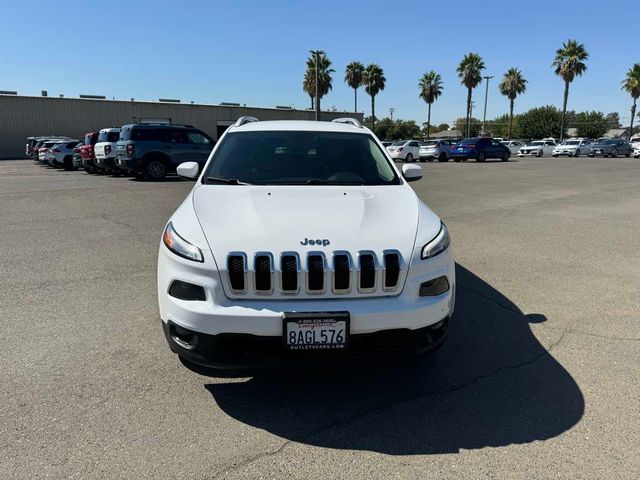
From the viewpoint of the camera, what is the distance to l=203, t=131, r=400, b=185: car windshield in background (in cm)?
409

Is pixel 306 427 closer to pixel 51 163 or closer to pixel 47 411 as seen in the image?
pixel 47 411

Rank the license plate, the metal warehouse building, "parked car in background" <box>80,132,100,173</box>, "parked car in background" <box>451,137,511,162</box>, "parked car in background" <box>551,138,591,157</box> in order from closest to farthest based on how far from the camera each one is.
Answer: the license plate → "parked car in background" <box>80,132,100,173</box> → "parked car in background" <box>451,137,511,162</box> → "parked car in background" <box>551,138,591,157</box> → the metal warehouse building

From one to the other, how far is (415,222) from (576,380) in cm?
160

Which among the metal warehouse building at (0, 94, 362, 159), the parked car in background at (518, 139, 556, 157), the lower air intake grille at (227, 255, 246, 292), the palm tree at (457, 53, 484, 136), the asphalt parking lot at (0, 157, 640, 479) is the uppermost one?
the palm tree at (457, 53, 484, 136)

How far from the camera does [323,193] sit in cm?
366

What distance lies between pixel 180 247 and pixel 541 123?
9143 centimetres

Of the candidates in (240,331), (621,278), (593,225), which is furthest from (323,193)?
(593,225)

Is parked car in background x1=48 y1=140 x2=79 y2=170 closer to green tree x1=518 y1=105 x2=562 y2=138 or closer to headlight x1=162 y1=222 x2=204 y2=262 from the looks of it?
headlight x1=162 y1=222 x2=204 y2=262

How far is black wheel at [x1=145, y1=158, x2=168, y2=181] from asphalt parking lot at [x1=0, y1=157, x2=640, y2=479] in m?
12.0

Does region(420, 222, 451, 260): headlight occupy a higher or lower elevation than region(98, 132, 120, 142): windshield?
lower

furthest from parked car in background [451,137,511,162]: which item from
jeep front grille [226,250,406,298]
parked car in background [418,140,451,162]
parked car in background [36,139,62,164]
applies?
jeep front grille [226,250,406,298]

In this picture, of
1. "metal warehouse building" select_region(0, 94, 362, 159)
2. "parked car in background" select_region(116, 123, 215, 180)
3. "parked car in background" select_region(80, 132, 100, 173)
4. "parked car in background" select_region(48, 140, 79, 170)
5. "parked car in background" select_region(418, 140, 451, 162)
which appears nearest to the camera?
"parked car in background" select_region(116, 123, 215, 180)

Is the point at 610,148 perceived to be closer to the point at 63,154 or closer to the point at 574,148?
the point at 574,148

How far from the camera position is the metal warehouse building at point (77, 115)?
141ft
